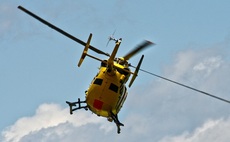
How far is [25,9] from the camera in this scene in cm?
5281

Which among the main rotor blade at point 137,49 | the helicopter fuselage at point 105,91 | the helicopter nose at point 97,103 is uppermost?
the main rotor blade at point 137,49

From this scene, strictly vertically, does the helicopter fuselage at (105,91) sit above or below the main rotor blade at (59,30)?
below

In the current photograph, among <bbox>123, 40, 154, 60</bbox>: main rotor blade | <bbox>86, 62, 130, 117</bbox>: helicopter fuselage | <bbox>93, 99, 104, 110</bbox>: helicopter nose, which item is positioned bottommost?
<bbox>93, 99, 104, 110</bbox>: helicopter nose

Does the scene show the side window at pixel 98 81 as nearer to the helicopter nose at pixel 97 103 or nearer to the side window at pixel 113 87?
the side window at pixel 113 87

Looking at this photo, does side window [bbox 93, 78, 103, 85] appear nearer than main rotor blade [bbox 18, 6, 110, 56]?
Yes

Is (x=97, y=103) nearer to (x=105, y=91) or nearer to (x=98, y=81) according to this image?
(x=105, y=91)

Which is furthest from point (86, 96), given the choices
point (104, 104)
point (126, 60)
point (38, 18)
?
point (38, 18)

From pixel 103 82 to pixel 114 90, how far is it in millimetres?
1318

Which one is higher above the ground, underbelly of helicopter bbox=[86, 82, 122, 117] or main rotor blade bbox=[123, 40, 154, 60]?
main rotor blade bbox=[123, 40, 154, 60]

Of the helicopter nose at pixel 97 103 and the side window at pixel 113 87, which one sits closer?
the helicopter nose at pixel 97 103

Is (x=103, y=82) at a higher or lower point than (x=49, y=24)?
lower

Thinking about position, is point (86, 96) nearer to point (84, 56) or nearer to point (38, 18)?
point (84, 56)

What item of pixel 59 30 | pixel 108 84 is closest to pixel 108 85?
pixel 108 84

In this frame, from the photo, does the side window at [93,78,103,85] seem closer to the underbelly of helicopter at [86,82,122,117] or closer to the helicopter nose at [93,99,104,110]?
the underbelly of helicopter at [86,82,122,117]
